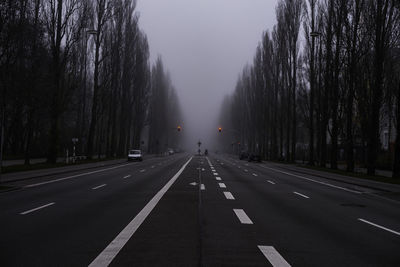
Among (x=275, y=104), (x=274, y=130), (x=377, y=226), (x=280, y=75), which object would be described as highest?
(x=280, y=75)

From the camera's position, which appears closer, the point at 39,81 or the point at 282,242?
the point at 282,242

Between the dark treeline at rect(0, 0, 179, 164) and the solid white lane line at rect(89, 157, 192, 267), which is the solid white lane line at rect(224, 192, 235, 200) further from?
the dark treeline at rect(0, 0, 179, 164)

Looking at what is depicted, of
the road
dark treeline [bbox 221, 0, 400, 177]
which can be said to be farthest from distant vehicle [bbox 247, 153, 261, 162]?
the road

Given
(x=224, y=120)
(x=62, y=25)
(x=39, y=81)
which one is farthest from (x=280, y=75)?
(x=224, y=120)

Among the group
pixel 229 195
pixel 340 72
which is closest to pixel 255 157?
pixel 340 72

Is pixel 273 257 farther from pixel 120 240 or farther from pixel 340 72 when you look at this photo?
pixel 340 72

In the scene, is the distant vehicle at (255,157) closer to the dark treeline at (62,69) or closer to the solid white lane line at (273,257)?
the dark treeline at (62,69)

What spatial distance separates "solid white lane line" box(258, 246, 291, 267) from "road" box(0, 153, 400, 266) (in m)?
0.02

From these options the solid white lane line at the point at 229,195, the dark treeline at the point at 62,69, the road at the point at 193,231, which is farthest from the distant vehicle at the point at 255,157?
the road at the point at 193,231

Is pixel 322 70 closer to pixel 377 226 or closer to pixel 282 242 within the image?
pixel 377 226

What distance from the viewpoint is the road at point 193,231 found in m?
5.88

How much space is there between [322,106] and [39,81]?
2482 centimetres

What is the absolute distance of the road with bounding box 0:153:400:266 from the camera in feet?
19.3

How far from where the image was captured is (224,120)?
131000 millimetres
